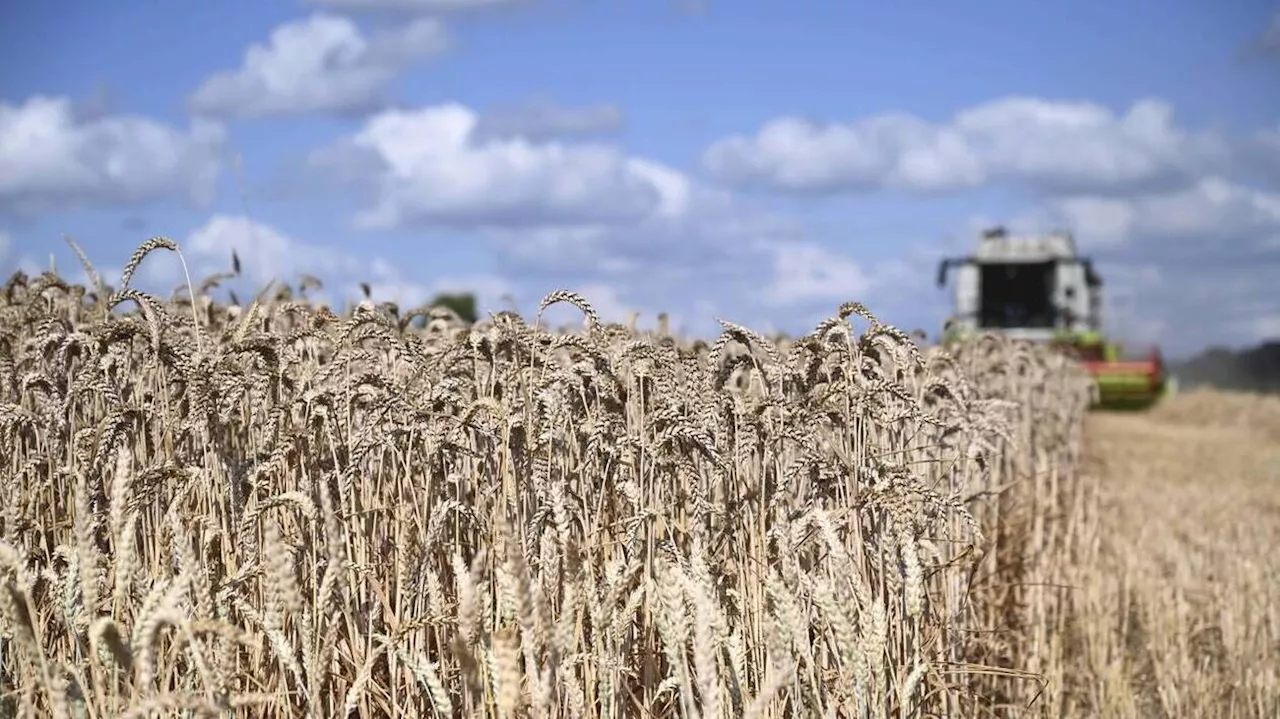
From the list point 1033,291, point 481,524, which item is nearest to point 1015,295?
point 1033,291

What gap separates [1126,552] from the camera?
7.74m

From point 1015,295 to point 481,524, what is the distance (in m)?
24.1

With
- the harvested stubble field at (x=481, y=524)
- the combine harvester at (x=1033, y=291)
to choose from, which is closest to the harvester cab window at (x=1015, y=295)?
the combine harvester at (x=1033, y=291)

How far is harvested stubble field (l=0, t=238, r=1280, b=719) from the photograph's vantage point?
2777 mm

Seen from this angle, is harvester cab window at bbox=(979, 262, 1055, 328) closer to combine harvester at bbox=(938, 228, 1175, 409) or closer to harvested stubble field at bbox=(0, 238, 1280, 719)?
combine harvester at bbox=(938, 228, 1175, 409)

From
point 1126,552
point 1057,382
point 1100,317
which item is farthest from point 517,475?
point 1100,317

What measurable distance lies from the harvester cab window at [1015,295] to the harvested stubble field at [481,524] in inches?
872

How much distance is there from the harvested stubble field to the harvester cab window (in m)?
22.2

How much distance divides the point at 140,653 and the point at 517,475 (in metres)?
1.36

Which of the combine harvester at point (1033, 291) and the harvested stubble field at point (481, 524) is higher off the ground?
the combine harvester at point (1033, 291)

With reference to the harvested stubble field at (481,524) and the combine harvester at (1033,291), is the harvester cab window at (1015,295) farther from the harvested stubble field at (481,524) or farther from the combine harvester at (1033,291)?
the harvested stubble field at (481,524)

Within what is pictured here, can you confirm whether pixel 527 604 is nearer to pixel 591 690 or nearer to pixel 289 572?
pixel 289 572

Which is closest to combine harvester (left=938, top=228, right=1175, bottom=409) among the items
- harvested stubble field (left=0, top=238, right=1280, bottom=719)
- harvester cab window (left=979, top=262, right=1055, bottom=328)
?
harvester cab window (left=979, top=262, right=1055, bottom=328)

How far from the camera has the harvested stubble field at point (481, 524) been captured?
2.78m
